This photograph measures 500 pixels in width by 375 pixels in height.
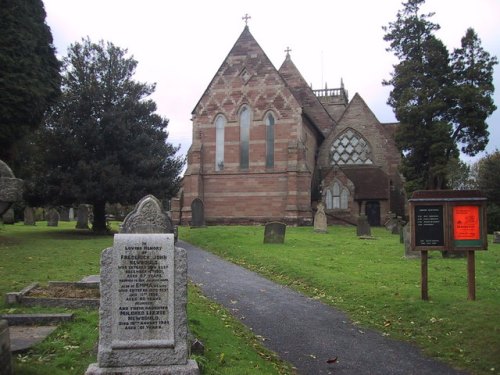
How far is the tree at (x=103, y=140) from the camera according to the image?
82.5ft

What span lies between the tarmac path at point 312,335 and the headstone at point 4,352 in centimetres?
364

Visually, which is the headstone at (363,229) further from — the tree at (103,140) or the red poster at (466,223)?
the red poster at (466,223)

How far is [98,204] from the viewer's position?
27.7m

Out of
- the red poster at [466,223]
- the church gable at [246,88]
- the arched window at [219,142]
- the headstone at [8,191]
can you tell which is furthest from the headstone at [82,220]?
the headstone at [8,191]

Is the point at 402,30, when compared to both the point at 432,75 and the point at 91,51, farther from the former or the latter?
the point at 91,51

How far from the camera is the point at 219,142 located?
3578cm

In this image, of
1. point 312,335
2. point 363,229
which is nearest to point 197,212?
point 363,229

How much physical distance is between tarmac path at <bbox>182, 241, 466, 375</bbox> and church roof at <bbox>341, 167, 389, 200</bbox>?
25646mm

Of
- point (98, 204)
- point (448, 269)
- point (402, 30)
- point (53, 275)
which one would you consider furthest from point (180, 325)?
point (402, 30)

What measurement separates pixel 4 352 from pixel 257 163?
99.0 ft

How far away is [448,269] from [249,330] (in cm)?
760

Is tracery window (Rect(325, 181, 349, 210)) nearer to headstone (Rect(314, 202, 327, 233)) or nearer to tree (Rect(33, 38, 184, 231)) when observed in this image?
headstone (Rect(314, 202, 327, 233))

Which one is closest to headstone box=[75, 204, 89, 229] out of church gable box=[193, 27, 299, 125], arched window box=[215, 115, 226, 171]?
arched window box=[215, 115, 226, 171]

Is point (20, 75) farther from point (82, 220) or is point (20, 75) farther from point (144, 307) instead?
point (144, 307)
